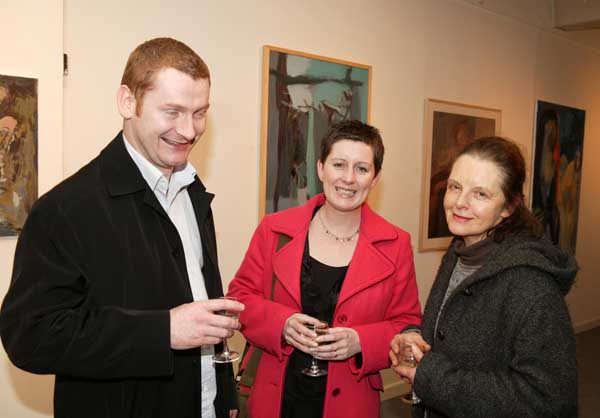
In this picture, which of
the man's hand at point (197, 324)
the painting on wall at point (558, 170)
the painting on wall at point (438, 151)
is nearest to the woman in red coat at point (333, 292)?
the man's hand at point (197, 324)

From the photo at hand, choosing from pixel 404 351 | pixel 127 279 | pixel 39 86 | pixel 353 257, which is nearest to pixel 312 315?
pixel 353 257

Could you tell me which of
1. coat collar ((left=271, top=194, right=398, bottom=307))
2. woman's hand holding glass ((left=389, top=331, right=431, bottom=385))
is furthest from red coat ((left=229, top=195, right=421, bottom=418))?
woman's hand holding glass ((left=389, top=331, right=431, bottom=385))

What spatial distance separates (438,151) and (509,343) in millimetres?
3247

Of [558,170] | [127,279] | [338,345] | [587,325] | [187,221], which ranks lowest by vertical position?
[587,325]

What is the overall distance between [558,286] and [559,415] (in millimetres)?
372

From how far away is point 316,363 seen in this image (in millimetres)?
1927

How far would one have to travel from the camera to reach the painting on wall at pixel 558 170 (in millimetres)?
5586

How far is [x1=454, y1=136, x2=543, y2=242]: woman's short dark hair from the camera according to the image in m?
1.60

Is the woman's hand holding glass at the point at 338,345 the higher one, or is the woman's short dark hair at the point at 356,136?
the woman's short dark hair at the point at 356,136

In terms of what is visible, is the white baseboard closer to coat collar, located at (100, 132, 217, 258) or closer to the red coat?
the red coat

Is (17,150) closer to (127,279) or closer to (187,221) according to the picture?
(187,221)

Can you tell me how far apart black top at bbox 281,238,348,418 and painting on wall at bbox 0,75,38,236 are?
4.66 feet

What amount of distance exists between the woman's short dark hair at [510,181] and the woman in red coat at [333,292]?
0.56 meters

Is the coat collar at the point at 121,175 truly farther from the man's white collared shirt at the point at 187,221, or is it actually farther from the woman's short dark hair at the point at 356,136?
the woman's short dark hair at the point at 356,136
